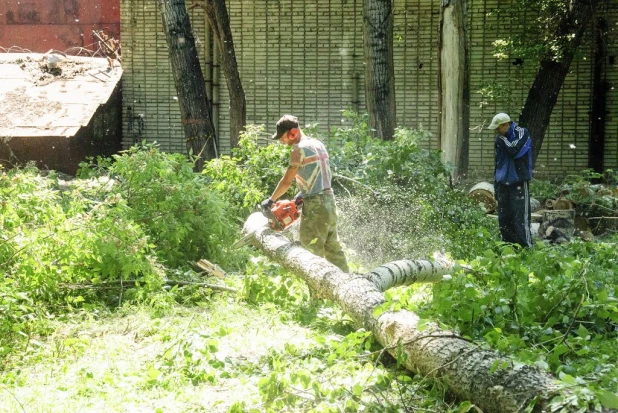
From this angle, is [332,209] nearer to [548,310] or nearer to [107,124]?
[548,310]

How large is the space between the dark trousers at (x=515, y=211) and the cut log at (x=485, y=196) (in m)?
2.79

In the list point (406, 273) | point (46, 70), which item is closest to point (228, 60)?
point (46, 70)

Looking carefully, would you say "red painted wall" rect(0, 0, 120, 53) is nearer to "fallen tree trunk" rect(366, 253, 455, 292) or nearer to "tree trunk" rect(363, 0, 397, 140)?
"tree trunk" rect(363, 0, 397, 140)

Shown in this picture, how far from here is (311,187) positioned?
8711 millimetres

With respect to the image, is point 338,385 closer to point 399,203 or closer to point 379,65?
point 399,203

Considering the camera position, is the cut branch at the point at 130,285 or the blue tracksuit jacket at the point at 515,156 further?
the blue tracksuit jacket at the point at 515,156

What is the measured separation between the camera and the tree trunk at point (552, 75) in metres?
14.7

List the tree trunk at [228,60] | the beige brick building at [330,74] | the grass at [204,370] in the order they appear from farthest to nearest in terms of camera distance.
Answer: the beige brick building at [330,74]
the tree trunk at [228,60]
the grass at [204,370]

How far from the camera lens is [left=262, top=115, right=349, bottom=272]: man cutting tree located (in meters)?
8.50

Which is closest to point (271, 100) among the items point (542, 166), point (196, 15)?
point (196, 15)

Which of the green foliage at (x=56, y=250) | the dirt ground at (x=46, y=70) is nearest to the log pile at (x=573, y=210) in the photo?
the green foliage at (x=56, y=250)

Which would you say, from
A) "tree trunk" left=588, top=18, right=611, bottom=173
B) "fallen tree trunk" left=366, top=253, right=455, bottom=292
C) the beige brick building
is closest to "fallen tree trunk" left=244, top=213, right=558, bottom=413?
"fallen tree trunk" left=366, top=253, right=455, bottom=292

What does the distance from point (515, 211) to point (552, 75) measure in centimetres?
523

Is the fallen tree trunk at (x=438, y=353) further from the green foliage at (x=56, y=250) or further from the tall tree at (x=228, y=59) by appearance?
the tall tree at (x=228, y=59)
